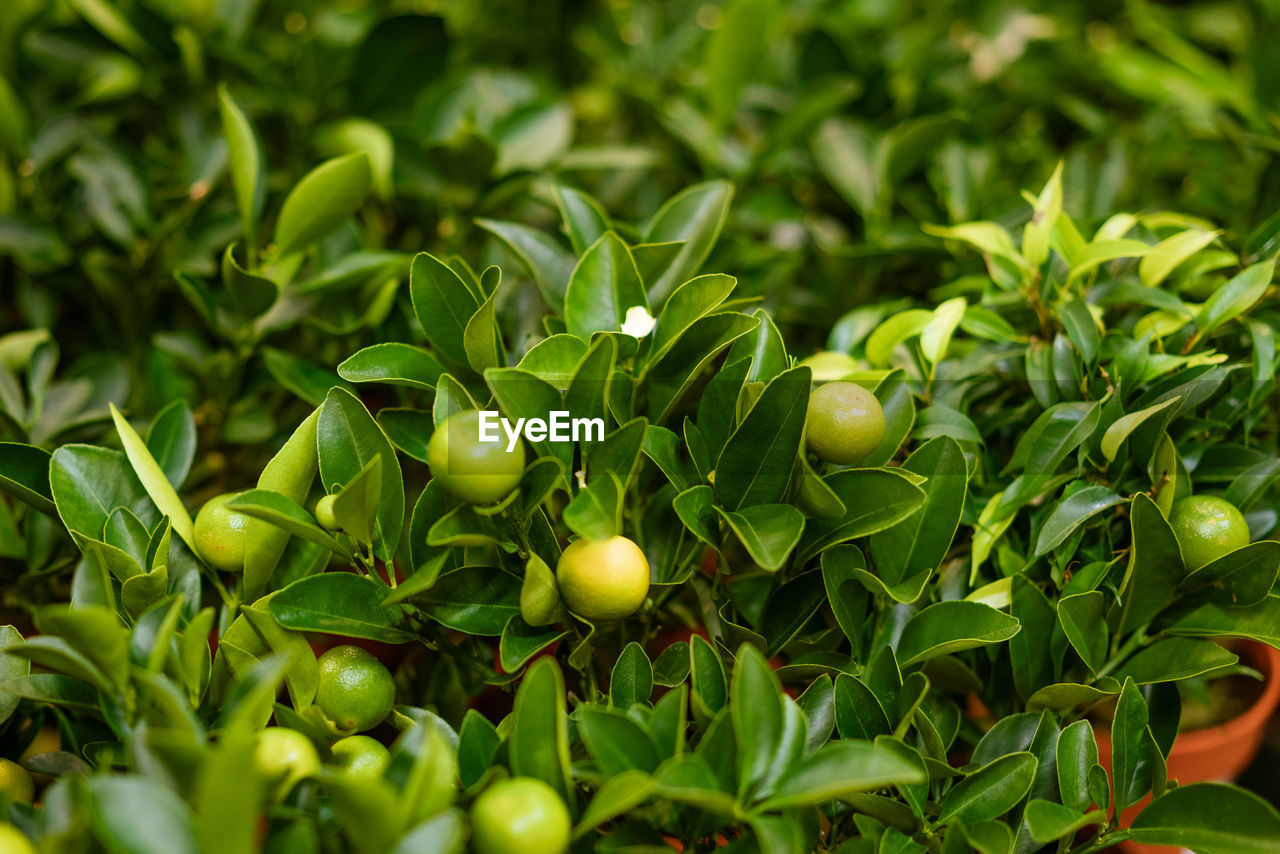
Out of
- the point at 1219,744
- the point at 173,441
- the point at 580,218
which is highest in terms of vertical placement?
the point at 580,218

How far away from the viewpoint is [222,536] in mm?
606

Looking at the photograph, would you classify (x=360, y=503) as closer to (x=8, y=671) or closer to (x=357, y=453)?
(x=357, y=453)

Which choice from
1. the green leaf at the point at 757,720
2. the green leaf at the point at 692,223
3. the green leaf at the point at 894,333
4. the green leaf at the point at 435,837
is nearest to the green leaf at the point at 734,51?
the green leaf at the point at 692,223

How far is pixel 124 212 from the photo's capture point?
3.01 feet

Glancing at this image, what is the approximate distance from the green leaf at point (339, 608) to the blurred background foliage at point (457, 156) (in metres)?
0.26

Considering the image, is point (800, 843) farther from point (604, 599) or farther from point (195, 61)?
point (195, 61)

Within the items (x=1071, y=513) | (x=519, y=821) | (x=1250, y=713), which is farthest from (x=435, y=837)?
(x=1250, y=713)

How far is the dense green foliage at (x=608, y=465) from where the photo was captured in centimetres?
49

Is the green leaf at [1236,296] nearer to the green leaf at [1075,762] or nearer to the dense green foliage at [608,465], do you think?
the dense green foliage at [608,465]

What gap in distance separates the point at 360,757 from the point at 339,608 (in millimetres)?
91

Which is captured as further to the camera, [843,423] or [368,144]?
[368,144]

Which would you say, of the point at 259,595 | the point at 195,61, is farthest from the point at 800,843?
the point at 195,61

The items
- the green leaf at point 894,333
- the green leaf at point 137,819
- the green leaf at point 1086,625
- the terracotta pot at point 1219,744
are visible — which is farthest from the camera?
the terracotta pot at point 1219,744

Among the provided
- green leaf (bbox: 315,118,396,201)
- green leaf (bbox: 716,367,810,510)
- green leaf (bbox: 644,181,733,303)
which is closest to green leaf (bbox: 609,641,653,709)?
green leaf (bbox: 716,367,810,510)
